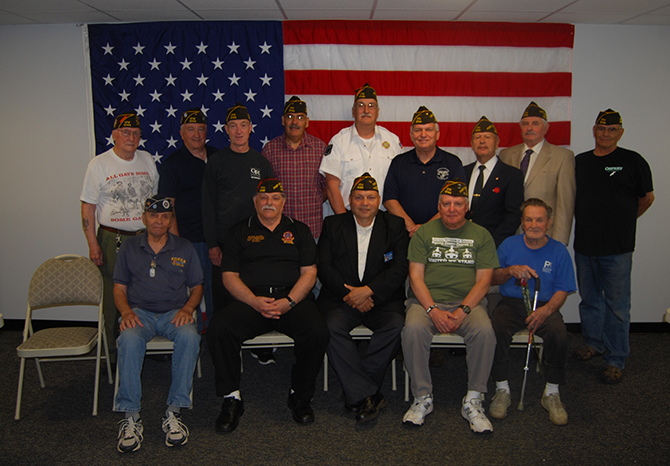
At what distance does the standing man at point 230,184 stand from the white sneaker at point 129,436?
1.14 metres

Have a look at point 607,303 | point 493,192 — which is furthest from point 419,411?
point 607,303

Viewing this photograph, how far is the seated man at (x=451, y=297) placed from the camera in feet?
9.66

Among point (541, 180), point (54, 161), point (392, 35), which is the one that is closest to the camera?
point (541, 180)

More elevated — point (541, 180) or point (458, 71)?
point (458, 71)

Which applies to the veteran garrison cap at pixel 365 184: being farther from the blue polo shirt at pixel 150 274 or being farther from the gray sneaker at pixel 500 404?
the gray sneaker at pixel 500 404

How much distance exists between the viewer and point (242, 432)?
2.85 metres

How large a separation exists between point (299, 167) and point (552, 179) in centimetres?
222

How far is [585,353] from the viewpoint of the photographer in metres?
3.94

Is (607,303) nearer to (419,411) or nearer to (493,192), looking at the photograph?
(493,192)

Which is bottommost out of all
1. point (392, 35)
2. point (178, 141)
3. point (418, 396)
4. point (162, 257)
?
point (418, 396)

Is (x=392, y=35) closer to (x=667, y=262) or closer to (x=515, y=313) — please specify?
(x=515, y=313)

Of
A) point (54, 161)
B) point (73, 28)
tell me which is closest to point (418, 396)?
point (54, 161)

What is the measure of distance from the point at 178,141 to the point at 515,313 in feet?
11.9

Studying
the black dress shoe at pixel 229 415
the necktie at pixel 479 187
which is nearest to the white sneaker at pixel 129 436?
the black dress shoe at pixel 229 415
